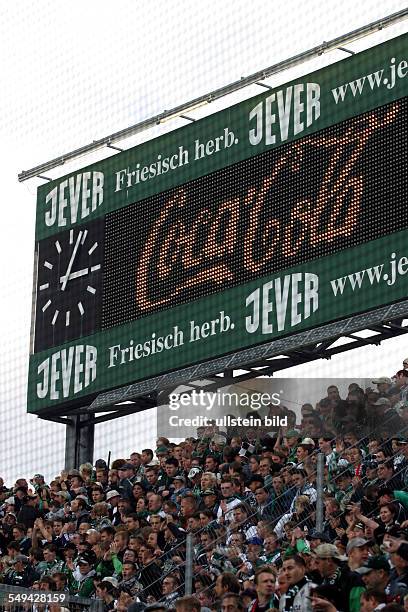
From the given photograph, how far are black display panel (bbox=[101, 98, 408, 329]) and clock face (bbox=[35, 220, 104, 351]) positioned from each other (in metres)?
0.20

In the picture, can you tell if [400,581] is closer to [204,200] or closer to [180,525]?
[180,525]

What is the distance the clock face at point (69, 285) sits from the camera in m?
17.0

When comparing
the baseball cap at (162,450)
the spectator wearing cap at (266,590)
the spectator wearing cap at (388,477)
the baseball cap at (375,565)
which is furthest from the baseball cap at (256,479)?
the baseball cap at (375,565)

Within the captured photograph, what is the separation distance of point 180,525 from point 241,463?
3.19 ft

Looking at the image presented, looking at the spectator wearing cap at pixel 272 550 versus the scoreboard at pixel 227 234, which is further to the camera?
the scoreboard at pixel 227 234

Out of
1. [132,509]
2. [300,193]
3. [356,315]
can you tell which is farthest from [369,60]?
[132,509]

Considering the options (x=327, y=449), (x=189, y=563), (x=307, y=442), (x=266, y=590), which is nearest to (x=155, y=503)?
(x=307, y=442)

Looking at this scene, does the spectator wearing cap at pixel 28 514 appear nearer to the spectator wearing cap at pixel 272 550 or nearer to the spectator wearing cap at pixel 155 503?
the spectator wearing cap at pixel 155 503

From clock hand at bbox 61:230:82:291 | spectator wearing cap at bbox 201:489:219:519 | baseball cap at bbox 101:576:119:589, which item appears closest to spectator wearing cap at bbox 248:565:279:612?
baseball cap at bbox 101:576:119:589

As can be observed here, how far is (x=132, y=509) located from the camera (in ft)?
47.3

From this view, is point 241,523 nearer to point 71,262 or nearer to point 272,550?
point 272,550

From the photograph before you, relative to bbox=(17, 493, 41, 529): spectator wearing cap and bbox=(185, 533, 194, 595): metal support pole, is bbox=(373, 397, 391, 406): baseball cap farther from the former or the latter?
bbox=(17, 493, 41, 529): spectator wearing cap

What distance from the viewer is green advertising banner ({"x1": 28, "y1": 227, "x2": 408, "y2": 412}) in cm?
1409

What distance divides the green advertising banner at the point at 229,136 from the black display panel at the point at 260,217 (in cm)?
13
